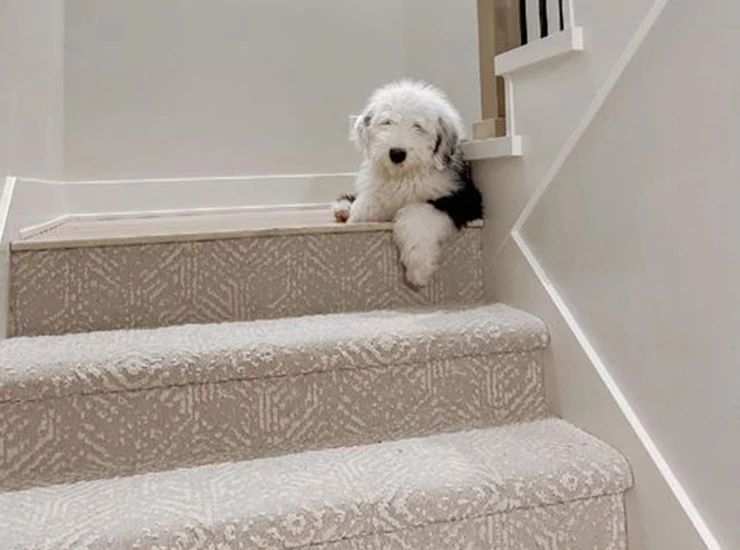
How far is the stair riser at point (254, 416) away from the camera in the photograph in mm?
1311

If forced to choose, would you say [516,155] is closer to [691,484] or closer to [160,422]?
[691,484]

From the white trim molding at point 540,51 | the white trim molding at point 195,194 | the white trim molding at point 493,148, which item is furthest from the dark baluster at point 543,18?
the white trim molding at point 195,194

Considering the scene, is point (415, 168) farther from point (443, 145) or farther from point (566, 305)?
point (566, 305)

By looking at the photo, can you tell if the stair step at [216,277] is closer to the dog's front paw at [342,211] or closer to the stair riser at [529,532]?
the dog's front paw at [342,211]

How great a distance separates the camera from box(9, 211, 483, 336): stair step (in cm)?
163

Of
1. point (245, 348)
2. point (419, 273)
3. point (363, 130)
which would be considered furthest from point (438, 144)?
point (245, 348)

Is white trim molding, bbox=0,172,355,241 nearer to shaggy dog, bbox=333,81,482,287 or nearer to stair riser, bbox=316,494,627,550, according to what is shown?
shaggy dog, bbox=333,81,482,287

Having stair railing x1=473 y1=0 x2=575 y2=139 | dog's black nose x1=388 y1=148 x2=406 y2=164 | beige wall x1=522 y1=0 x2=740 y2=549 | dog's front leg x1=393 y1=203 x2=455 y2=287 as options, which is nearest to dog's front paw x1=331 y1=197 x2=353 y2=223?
dog's black nose x1=388 y1=148 x2=406 y2=164

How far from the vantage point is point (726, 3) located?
1.04m

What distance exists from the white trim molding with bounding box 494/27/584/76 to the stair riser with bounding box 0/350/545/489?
0.68 meters

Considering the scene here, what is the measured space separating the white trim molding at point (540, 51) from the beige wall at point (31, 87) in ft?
3.97

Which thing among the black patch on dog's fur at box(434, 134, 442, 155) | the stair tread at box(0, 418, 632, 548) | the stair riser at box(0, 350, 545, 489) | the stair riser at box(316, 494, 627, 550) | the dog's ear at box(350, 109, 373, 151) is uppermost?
the dog's ear at box(350, 109, 373, 151)

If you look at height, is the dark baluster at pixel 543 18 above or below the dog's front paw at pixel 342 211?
above

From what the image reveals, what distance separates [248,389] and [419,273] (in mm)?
596
